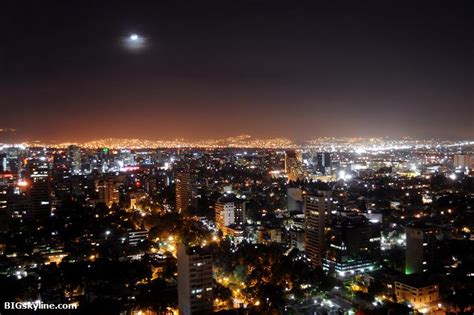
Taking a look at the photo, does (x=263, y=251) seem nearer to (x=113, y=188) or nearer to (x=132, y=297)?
(x=132, y=297)

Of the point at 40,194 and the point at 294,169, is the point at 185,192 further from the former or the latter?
the point at 294,169

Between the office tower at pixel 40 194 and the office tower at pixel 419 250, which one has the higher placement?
the office tower at pixel 40 194

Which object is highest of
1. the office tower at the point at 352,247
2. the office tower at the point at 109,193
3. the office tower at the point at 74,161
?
the office tower at the point at 74,161

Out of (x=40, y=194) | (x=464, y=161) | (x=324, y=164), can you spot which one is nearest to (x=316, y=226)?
(x=40, y=194)

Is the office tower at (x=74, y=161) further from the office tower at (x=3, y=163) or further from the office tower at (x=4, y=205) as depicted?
the office tower at (x=4, y=205)

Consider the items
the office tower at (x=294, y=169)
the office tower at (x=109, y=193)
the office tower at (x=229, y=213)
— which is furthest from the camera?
the office tower at (x=294, y=169)

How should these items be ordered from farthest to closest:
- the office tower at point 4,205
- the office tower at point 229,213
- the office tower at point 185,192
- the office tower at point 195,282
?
1. the office tower at point 185,192
2. the office tower at point 229,213
3. the office tower at point 4,205
4. the office tower at point 195,282

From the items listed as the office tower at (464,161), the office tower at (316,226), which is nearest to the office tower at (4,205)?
the office tower at (316,226)
